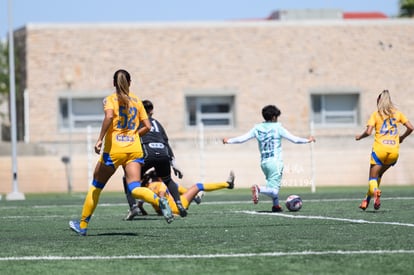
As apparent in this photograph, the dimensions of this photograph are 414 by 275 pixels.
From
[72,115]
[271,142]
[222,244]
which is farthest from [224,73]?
[222,244]

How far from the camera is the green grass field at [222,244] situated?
9.24 meters

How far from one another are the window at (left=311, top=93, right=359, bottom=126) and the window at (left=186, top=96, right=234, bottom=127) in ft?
11.0

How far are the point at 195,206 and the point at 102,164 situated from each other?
8.14 m

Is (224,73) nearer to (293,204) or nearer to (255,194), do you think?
(293,204)

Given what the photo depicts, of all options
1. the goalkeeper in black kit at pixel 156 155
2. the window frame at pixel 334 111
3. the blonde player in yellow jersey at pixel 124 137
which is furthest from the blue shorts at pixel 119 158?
the window frame at pixel 334 111

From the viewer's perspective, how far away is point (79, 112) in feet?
145

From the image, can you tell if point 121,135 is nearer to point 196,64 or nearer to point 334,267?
point 334,267

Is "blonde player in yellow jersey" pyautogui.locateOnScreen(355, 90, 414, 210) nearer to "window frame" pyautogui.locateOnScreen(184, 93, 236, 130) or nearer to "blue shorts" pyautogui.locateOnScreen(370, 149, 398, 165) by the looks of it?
"blue shorts" pyautogui.locateOnScreen(370, 149, 398, 165)

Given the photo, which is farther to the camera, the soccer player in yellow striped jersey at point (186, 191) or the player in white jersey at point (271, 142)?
the player in white jersey at point (271, 142)

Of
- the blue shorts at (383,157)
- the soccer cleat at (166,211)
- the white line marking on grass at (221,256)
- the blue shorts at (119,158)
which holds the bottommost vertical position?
the white line marking on grass at (221,256)

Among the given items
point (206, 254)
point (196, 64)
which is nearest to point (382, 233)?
point (206, 254)

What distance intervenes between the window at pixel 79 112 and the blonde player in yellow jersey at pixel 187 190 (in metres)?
26.4

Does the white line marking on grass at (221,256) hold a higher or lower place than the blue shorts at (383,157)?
lower

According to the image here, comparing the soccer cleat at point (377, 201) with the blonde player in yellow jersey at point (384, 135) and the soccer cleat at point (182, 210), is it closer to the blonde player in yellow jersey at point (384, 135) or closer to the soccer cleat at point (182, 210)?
the blonde player in yellow jersey at point (384, 135)
